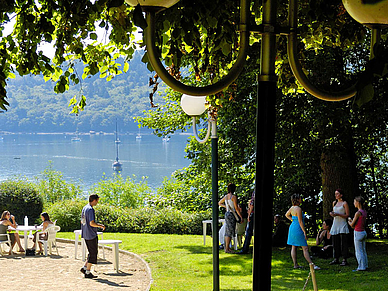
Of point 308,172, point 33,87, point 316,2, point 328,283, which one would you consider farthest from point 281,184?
point 33,87

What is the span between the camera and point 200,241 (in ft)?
55.4

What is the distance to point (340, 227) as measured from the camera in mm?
12094

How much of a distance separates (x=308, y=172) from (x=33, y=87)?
164938 millimetres

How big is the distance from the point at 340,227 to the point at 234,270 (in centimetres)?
257

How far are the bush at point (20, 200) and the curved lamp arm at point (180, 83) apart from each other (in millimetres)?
20441

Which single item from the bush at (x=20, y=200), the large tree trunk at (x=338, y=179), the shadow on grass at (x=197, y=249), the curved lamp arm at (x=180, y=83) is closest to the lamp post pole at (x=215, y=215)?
the curved lamp arm at (x=180, y=83)

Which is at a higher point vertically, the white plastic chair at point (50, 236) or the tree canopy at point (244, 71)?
the tree canopy at point (244, 71)

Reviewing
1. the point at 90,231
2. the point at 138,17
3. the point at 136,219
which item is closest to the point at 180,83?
the point at 138,17

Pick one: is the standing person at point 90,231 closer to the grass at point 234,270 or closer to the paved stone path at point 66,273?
the paved stone path at point 66,273

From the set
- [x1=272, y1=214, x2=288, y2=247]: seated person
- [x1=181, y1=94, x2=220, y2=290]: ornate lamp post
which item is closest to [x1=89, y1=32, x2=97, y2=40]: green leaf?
[x1=181, y1=94, x2=220, y2=290]: ornate lamp post

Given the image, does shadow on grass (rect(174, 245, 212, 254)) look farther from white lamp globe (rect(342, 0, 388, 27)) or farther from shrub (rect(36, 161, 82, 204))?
shrub (rect(36, 161, 82, 204))

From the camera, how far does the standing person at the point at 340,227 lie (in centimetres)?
1191

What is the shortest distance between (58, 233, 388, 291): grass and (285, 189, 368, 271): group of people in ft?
1.04

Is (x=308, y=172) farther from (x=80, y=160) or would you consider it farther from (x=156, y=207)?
(x=80, y=160)
